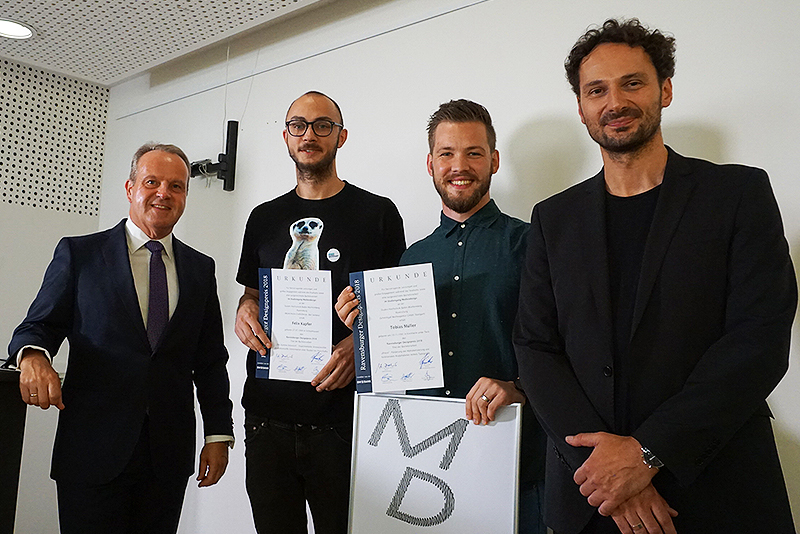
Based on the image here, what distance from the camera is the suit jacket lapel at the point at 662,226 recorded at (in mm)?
1556

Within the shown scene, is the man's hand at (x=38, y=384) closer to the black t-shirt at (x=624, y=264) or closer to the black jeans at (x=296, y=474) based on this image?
the black jeans at (x=296, y=474)

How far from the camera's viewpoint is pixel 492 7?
8.95ft

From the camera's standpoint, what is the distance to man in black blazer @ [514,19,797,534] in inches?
56.6

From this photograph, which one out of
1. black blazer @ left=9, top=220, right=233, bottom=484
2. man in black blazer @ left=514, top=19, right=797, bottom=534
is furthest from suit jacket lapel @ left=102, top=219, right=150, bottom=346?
man in black blazer @ left=514, top=19, right=797, bottom=534

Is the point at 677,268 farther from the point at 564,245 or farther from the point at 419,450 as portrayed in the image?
the point at 419,450

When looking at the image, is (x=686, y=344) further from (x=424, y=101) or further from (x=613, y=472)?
(x=424, y=101)

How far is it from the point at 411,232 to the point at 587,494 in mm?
1523

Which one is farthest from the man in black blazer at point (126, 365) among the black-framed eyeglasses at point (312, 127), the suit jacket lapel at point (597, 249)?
the suit jacket lapel at point (597, 249)

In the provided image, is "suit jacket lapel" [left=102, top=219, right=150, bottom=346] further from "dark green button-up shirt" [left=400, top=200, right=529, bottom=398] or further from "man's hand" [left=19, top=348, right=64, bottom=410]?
"dark green button-up shirt" [left=400, top=200, right=529, bottom=398]

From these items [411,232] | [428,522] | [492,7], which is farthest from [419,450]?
[492,7]

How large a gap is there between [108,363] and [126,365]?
0.18ft

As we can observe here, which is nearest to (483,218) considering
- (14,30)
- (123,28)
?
(123,28)

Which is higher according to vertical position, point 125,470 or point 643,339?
point 643,339

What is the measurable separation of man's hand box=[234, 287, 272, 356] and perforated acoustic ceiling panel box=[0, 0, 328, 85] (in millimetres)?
1497
